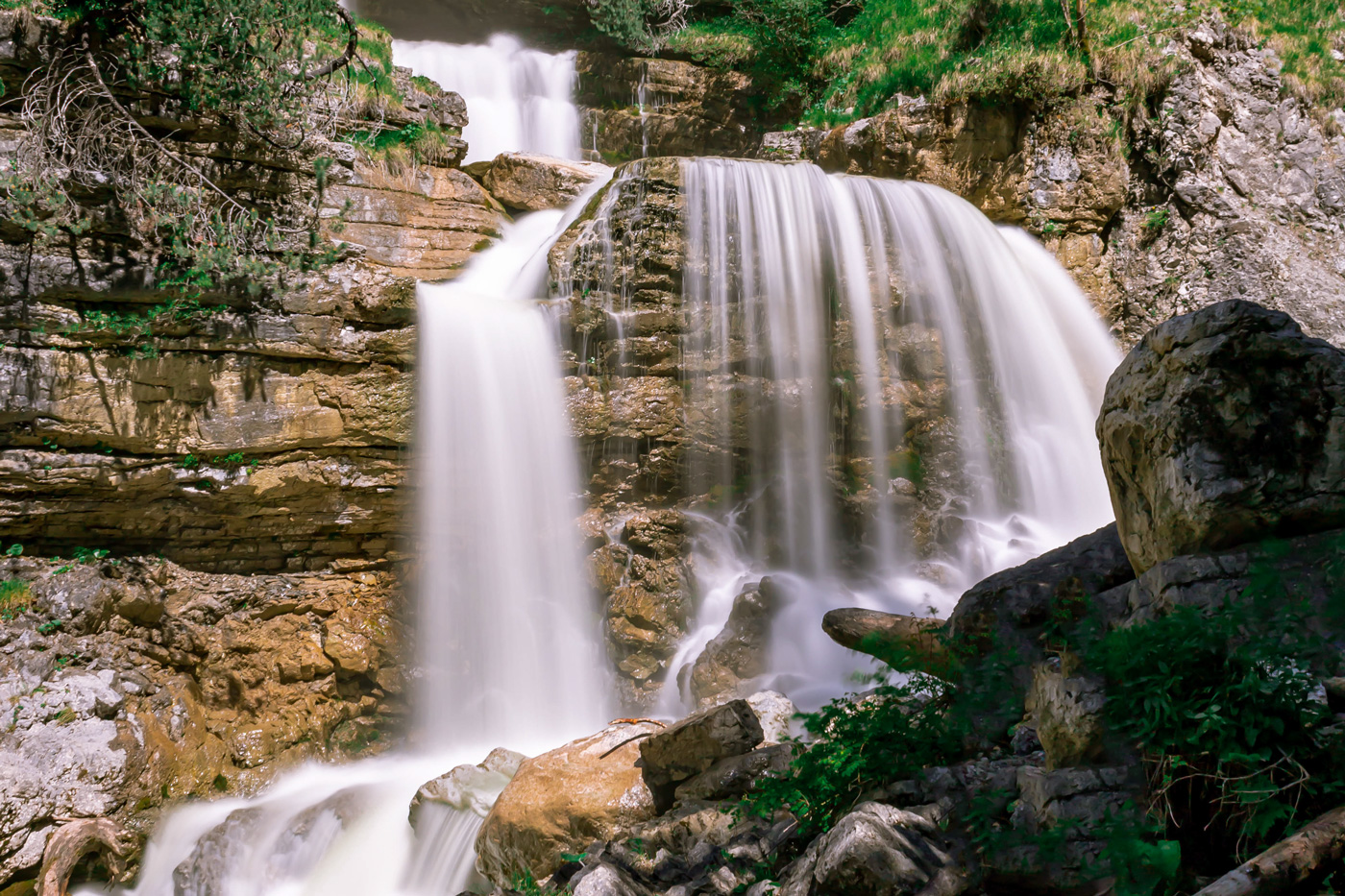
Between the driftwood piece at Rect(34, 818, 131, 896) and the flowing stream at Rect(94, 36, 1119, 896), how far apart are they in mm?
496

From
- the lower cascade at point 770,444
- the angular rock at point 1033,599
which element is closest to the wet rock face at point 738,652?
the lower cascade at point 770,444

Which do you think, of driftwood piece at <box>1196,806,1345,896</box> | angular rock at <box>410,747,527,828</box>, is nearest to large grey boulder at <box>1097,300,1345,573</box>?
driftwood piece at <box>1196,806,1345,896</box>

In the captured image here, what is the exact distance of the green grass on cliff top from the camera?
10625 mm

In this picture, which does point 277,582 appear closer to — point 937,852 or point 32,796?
point 32,796

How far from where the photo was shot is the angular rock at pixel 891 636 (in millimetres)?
3738

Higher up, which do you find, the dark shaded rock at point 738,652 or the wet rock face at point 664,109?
the wet rock face at point 664,109

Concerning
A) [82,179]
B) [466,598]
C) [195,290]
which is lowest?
[466,598]

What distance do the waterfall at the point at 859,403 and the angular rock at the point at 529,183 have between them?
96.7 inches

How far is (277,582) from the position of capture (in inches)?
291

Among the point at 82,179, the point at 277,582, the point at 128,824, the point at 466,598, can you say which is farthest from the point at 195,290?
the point at 128,824

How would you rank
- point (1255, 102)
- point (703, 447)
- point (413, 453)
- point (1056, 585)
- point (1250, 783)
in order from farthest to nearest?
1. point (1255, 102)
2. point (703, 447)
3. point (413, 453)
4. point (1056, 585)
5. point (1250, 783)

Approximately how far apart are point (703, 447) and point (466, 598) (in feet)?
8.89

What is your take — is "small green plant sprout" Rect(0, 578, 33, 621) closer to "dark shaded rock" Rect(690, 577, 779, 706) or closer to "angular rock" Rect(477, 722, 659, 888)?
"angular rock" Rect(477, 722, 659, 888)

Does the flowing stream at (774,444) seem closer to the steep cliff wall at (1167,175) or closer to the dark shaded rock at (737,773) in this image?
the steep cliff wall at (1167,175)
